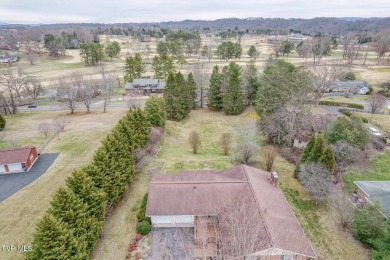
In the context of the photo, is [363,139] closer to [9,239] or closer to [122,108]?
[9,239]

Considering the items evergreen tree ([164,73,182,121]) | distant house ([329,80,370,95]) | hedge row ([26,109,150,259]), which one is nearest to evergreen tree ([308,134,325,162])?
hedge row ([26,109,150,259])

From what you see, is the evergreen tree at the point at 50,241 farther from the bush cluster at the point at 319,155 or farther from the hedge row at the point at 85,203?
the bush cluster at the point at 319,155

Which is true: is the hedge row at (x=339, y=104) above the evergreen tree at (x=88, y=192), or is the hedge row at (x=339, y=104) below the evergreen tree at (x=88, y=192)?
below

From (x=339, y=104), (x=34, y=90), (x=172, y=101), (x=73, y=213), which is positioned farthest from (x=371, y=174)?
(x=34, y=90)

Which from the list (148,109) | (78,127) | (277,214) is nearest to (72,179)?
(277,214)

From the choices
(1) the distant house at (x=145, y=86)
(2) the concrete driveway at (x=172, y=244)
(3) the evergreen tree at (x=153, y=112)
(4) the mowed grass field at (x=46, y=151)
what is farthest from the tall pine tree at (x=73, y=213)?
(1) the distant house at (x=145, y=86)

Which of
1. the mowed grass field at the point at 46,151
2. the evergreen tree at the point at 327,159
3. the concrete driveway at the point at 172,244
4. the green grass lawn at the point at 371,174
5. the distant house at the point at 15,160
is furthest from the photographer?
the distant house at the point at 15,160

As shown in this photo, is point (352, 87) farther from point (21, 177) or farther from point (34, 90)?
point (34, 90)
